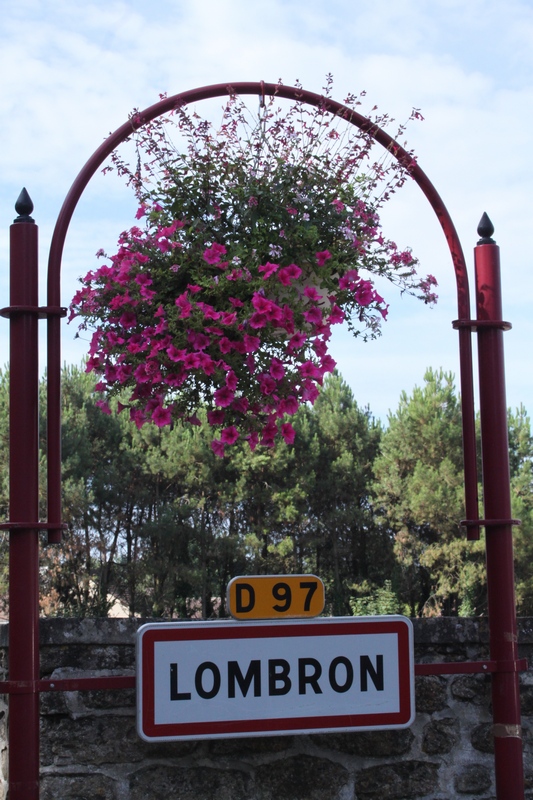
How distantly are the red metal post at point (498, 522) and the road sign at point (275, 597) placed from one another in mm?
692

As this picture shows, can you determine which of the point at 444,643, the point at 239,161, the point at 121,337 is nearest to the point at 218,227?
the point at 239,161

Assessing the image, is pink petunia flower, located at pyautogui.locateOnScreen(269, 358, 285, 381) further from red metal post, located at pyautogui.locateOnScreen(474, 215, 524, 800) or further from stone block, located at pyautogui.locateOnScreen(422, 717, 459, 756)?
stone block, located at pyautogui.locateOnScreen(422, 717, 459, 756)

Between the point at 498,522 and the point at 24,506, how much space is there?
1.63m

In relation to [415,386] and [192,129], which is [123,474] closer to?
[415,386]

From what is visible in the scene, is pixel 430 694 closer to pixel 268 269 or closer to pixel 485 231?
pixel 268 269

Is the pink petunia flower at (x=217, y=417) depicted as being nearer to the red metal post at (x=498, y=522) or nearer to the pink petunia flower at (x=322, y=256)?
the pink petunia flower at (x=322, y=256)

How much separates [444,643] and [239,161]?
1.82m

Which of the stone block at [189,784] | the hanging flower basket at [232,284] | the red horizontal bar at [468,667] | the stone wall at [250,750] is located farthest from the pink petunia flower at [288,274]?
the stone block at [189,784]

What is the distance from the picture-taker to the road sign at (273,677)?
274cm

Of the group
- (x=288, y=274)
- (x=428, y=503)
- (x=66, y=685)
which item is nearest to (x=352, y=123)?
(x=288, y=274)

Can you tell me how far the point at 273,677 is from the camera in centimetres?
282

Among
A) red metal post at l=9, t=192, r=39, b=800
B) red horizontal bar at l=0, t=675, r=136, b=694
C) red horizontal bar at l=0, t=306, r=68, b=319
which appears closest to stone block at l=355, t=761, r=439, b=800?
red horizontal bar at l=0, t=675, r=136, b=694

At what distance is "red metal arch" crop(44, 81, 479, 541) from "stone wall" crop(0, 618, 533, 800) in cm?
58

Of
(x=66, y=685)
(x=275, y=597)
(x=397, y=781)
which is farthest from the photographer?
(x=397, y=781)
